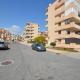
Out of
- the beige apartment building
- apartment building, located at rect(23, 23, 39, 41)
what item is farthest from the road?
apartment building, located at rect(23, 23, 39, 41)

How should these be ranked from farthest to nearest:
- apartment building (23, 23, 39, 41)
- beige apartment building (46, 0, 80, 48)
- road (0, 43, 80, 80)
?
apartment building (23, 23, 39, 41), beige apartment building (46, 0, 80, 48), road (0, 43, 80, 80)

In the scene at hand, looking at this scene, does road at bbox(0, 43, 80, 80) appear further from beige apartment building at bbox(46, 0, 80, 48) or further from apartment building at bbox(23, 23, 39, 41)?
apartment building at bbox(23, 23, 39, 41)

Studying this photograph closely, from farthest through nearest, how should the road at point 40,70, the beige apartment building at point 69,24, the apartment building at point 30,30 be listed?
1. the apartment building at point 30,30
2. the beige apartment building at point 69,24
3. the road at point 40,70

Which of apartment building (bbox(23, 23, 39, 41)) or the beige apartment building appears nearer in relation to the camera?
the beige apartment building

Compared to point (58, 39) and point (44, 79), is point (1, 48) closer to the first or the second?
point (44, 79)

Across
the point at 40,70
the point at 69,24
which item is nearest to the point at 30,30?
the point at 69,24

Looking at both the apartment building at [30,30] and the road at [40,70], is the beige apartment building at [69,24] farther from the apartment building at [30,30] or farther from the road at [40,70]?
the apartment building at [30,30]

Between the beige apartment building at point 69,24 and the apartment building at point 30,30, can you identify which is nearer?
the beige apartment building at point 69,24

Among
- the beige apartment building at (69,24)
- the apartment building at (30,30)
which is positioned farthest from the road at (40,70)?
the apartment building at (30,30)

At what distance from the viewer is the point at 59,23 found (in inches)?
2329

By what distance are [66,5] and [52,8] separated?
710 inches

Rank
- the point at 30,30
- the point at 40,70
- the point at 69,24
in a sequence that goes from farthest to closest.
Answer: the point at 30,30 < the point at 69,24 < the point at 40,70

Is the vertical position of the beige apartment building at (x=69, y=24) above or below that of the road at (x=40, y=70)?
above

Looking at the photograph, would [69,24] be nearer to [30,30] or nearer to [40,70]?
[40,70]
